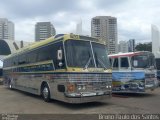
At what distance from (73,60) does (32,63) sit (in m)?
5.27

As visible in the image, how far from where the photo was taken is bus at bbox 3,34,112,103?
11.0 metres

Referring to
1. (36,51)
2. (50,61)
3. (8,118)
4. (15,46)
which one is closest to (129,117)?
(8,118)

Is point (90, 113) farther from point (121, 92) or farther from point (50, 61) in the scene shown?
point (121, 92)

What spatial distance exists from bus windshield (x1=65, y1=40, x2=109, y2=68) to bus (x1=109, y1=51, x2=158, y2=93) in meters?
3.32

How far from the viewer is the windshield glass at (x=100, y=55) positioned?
12.0m

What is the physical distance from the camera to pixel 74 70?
36.1ft

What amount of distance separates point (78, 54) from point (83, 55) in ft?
0.90

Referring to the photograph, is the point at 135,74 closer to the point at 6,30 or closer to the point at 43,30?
the point at 43,30

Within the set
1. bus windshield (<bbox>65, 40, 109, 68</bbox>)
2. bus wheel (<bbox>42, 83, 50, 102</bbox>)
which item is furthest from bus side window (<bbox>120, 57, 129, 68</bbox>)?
bus wheel (<bbox>42, 83, 50, 102</bbox>)

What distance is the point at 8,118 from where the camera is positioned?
9.26 meters

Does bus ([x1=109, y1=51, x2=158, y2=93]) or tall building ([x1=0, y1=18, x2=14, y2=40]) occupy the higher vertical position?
tall building ([x1=0, y1=18, x2=14, y2=40])

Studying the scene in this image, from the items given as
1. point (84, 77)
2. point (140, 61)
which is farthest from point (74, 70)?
point (140, 61)

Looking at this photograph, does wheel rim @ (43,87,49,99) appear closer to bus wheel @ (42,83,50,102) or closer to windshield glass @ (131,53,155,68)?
bus wheel @ (42,83,50,102)

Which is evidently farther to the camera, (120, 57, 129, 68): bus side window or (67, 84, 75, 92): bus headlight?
(120, 57, 129, 68): bus side window
